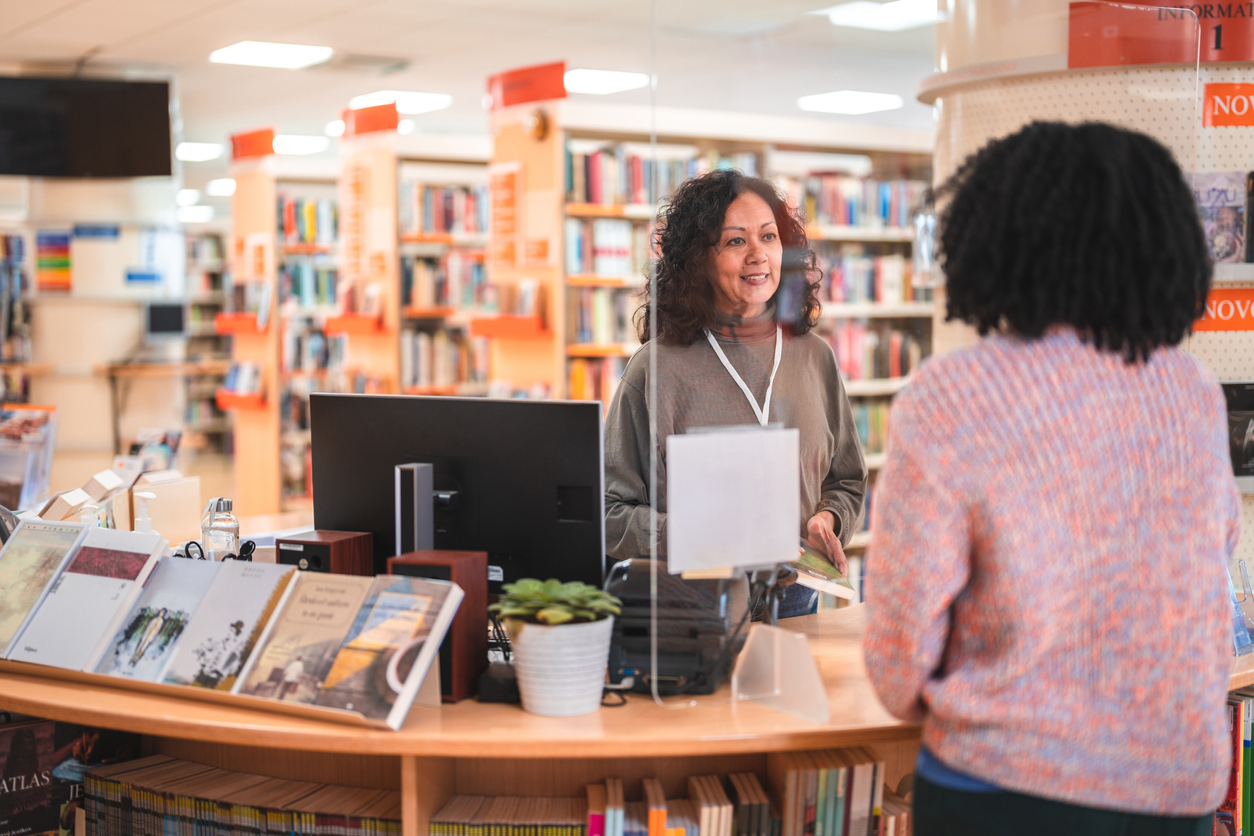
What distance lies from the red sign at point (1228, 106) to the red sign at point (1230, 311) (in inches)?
15.0

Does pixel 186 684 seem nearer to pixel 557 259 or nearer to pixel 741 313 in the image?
pixel 741 313

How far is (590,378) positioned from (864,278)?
2.01 m

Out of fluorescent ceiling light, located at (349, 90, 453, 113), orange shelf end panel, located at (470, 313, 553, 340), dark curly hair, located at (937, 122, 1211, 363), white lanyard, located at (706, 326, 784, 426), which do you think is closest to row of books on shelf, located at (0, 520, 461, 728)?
white lanyard, located at (706, 326, 784, 426)

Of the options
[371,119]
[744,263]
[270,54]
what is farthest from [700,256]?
[270,54]

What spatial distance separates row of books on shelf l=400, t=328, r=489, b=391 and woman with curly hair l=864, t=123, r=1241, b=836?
17.9 feet

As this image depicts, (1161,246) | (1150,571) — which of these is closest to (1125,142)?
(1161,246)

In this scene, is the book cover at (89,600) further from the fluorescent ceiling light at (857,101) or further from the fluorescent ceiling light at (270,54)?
the fluorescent ceiling light at (270,54)

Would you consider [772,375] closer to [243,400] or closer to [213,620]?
[213,620]

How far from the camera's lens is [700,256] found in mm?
2020

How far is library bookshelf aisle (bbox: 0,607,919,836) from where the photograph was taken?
149 centimetres

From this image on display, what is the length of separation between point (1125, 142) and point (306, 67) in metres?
6.59

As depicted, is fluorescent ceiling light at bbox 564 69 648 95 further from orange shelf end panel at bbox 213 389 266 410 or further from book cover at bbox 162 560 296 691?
book cover at bbox 162 560 296 691

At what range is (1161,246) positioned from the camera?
1206 mm

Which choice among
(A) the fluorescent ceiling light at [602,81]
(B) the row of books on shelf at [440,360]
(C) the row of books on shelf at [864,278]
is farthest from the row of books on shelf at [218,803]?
(A) the fluorescent ceiling light at [602,81]
